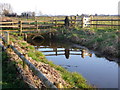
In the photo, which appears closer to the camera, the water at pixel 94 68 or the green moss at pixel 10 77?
the green moss at pixel 10 77

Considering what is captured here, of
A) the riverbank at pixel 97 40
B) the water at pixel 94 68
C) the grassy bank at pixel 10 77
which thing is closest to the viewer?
the grassy bank at pixel 10 77

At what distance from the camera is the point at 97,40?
651 inches

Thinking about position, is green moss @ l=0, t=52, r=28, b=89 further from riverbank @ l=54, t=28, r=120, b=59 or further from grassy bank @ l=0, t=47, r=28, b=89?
riverbank @ l=54, t=28, r=120, b=59

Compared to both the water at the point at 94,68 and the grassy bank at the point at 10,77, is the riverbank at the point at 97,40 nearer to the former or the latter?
the water at the point at 94,68

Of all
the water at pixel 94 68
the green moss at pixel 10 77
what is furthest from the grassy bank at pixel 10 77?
the water at pixel 94 68

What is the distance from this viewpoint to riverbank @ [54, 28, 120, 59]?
13695 mm

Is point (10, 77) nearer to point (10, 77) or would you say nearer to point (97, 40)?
point (10, 77)

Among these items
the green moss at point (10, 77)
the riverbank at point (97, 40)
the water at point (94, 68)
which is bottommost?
the water at point (94, 68)

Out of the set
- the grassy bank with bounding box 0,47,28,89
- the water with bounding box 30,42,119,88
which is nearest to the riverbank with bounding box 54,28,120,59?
the water with bounding box 30,42,119,88

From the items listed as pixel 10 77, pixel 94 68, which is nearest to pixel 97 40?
pixel 94 68

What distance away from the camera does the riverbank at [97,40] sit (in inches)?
539

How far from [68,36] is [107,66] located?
10.4 m

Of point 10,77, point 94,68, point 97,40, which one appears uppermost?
point 97,40

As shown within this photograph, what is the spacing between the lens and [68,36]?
21.0m
